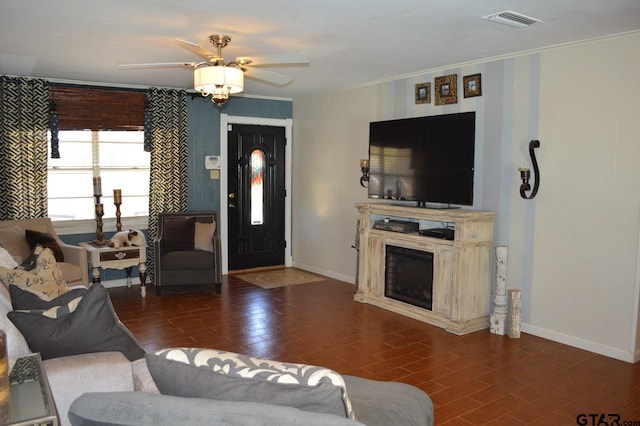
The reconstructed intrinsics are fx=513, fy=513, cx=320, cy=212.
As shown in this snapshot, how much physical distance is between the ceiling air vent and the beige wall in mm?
860

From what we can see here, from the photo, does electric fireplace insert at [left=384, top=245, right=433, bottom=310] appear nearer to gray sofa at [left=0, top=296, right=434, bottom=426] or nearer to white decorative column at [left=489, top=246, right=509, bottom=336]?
white decorative column at [left=489, top=246, right=509, bottom=336]

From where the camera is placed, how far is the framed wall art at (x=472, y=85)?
15.6ft

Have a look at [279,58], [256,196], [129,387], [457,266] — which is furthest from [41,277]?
[256,196]

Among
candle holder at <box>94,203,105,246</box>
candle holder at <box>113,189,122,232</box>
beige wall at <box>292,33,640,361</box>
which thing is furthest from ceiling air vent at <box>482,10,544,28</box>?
candle holder at <box>94,203,105,246</box>

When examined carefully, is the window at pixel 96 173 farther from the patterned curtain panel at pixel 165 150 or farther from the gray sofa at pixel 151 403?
the gray sofa at pixel 151 403

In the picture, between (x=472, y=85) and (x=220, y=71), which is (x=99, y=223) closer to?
(x=220, y=71)

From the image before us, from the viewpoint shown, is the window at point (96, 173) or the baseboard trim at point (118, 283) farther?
the baseboard trim at point (118, 283)

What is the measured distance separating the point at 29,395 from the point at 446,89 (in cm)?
444

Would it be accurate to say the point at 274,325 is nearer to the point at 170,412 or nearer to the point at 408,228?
the point at 408,228

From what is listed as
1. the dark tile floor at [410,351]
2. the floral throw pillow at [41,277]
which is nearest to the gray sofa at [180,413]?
the floral throw pillow at [41,277]

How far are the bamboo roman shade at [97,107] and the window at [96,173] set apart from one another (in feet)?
0.35

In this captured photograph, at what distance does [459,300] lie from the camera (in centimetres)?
448

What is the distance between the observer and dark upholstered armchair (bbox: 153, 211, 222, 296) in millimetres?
5773

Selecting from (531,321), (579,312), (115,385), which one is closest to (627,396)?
(579,312)
